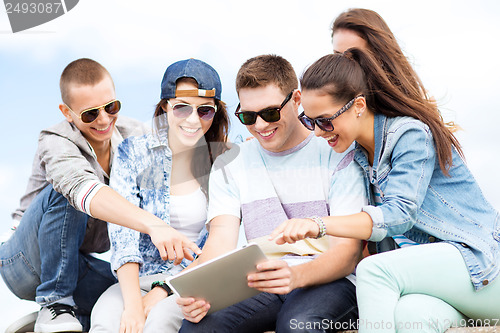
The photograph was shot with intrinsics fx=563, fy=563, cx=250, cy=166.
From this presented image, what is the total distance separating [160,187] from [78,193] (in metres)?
0.50

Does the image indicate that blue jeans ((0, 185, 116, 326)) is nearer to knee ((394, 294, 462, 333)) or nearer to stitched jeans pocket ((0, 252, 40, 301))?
stitched jeans pocket ((0, 252, 40, 301))

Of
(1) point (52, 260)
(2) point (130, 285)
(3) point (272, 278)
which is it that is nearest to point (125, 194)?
(2) point (130, 285)

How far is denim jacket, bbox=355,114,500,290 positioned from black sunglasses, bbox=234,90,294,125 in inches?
22.2

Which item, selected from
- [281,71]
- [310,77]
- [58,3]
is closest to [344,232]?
[310,77]

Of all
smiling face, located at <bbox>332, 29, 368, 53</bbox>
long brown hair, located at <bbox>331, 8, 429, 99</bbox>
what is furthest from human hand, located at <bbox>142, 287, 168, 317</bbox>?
smiling face, located at <bbox>332, 29, 368, 53</bbox>

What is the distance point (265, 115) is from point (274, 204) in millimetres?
500

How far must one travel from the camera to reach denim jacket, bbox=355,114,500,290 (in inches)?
101

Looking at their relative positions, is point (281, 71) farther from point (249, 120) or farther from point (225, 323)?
point (225, 323)

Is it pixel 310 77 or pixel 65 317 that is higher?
pixel 310 77

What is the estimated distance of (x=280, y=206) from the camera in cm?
311

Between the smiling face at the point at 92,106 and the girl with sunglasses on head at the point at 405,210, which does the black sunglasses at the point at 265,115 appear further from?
the smiling face at the point at 92,106

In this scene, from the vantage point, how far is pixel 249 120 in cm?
319

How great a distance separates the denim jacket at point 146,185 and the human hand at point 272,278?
2.67 ft

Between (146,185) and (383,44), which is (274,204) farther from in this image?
(383,44)
